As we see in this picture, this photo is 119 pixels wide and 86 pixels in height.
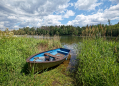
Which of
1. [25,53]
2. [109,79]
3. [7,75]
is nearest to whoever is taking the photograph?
[109,79]

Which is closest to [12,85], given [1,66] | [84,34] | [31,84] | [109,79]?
[31,84]

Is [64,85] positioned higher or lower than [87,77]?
lower

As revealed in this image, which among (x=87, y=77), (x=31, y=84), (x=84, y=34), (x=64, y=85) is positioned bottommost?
(x=64, y=85)

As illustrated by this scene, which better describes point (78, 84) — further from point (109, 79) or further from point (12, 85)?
point (12, 85)

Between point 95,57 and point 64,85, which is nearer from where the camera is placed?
point 64,85

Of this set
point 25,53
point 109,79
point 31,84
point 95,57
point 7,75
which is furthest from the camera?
point 25,53

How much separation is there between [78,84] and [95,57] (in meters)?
1.48

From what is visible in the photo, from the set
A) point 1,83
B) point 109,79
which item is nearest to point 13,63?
point 1,83

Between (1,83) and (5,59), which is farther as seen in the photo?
(5,59)

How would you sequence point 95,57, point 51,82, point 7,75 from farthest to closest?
point 95,57
point 51,82
point 7,75

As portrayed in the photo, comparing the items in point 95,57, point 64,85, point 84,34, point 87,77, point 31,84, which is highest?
point 84,34

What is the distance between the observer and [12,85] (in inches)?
86.8

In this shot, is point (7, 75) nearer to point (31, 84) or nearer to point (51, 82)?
point (31, 84)

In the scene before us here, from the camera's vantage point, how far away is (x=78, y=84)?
9.19 feet
